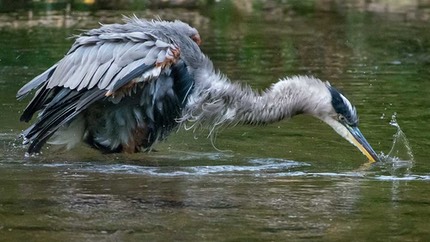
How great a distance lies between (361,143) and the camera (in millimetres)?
8727

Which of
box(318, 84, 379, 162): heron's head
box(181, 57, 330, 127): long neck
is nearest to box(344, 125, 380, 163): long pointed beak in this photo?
box(318, 84, 379, 162): heron's head

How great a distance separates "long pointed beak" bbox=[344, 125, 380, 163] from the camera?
8.66 meters

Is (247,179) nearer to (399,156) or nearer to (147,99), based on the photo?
(147,99)

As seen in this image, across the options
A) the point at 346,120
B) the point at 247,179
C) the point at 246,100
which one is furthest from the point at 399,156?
the point at 247,179

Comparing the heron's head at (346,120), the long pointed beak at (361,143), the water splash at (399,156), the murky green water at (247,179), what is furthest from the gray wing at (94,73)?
the water splash at (399,156)

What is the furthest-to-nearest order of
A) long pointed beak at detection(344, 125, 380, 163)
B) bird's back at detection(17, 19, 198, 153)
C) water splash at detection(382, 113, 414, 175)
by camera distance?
long pointed beak at detection(344, 125, 380, 163)
bird's back at detection(17, 19, 198, 153)
water splash at detection(382, 113, 414, 175)

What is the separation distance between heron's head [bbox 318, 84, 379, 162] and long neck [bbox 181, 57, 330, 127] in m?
0.08

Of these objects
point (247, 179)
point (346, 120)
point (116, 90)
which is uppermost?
point (116, 90)

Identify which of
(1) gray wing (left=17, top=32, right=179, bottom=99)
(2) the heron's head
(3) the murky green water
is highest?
(1) gray wing (left=17, top=32, right=179, bottom=99)

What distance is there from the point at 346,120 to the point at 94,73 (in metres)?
2.11

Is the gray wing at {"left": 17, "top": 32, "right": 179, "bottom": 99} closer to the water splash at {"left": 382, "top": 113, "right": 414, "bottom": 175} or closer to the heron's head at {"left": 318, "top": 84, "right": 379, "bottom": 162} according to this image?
the heron's head at {"left": 318, "top": 84, "right": 379, "bottom": 162}

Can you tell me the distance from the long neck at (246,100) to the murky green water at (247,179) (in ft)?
1.13

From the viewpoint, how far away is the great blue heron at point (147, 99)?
8539 mm

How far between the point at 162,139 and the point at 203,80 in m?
0.66
